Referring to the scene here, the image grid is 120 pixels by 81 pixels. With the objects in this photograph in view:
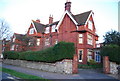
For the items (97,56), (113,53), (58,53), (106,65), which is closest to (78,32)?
(97,56)

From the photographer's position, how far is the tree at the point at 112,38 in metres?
19.6

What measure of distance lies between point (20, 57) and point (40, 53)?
602 centimetres

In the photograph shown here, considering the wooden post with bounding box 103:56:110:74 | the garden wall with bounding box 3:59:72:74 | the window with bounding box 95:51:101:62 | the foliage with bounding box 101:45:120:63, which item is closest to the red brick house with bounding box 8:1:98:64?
the window with bounding box 95:51:101:62

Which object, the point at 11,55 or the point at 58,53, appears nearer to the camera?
the point at 58,53

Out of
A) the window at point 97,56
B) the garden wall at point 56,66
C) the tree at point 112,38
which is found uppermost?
the tree at point 112,38

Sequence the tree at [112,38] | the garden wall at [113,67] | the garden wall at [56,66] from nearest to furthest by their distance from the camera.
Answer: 1. the garden wall at [56,66]
2. the garden wall at [113,67]
3. the tree at [112,38]

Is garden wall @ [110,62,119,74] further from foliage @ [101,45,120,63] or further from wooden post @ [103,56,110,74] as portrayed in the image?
foliage @ [101,45,120,63]

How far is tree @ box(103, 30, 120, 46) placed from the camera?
1956 centimetres

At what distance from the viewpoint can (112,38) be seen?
20.3 metres

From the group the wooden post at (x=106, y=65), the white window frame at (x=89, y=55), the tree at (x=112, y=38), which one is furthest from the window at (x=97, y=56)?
the wooden post at (x=106, y=65)

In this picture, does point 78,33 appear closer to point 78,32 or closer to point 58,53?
point 78,32

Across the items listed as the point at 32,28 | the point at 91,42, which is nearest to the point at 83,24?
the point at 91,42

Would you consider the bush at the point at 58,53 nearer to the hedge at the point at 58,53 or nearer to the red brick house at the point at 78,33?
the hedge at the point at 58,53

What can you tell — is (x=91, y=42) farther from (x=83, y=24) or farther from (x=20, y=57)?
(x=20, y=57)
